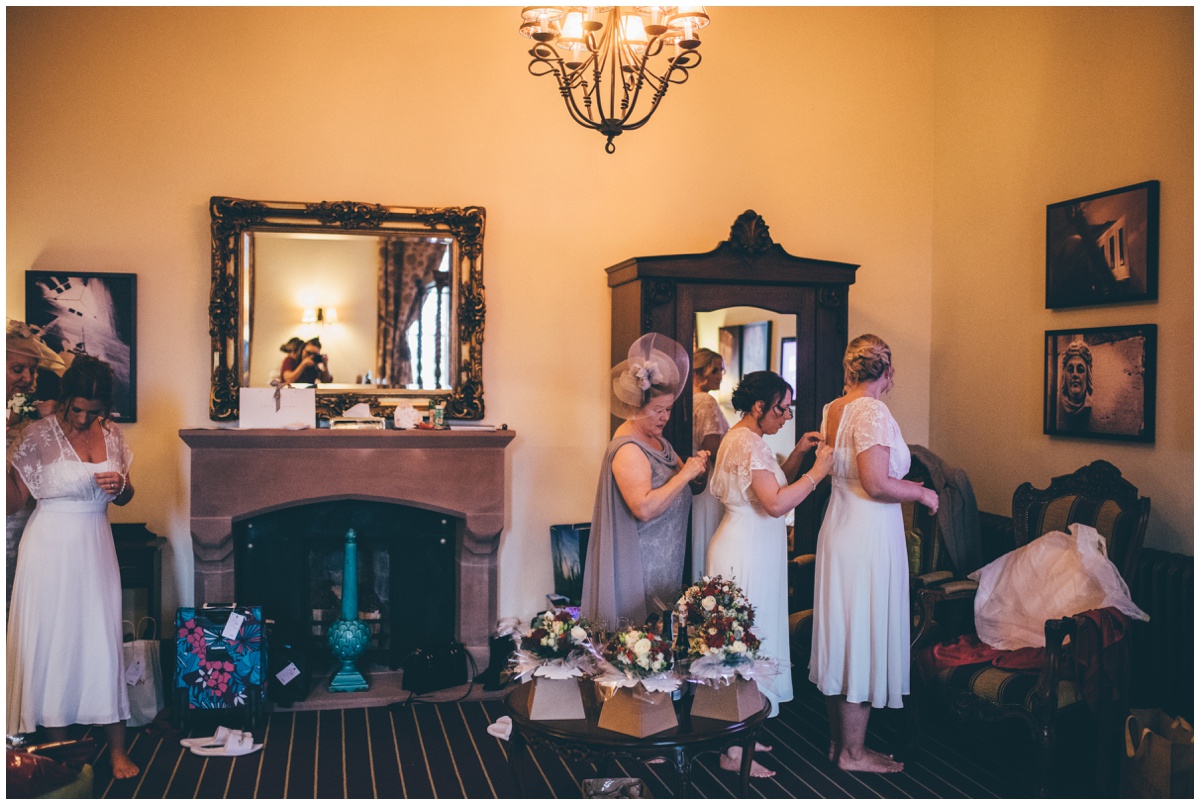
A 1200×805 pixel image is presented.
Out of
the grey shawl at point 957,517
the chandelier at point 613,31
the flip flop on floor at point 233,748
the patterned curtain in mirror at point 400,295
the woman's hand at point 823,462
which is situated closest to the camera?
the chandelier at point 613,31

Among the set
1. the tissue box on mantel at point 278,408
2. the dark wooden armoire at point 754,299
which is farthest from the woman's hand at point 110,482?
the dark wooden armoire at point 754,299

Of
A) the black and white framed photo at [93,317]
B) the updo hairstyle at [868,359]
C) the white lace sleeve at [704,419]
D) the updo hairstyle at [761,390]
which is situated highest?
the black and white framed photo at [93,317]

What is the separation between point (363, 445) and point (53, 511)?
1418 mm

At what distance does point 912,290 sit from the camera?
5.68 m

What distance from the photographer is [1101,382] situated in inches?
174

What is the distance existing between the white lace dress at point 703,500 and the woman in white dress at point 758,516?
0.39 metres

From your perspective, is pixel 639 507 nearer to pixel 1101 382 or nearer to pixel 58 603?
pixel 58 603

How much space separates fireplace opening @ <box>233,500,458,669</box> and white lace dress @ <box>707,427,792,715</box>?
1.86 m

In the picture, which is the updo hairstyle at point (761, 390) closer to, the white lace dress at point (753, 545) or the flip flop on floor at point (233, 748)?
the white lace dress at point (753, 545)

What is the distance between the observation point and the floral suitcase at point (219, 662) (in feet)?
13.9

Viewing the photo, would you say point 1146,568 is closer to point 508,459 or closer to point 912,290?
point 912,290

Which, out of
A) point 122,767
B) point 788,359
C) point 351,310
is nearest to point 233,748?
point 122,767

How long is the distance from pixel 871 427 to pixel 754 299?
1.43 m

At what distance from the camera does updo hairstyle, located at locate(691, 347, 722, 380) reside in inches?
187
